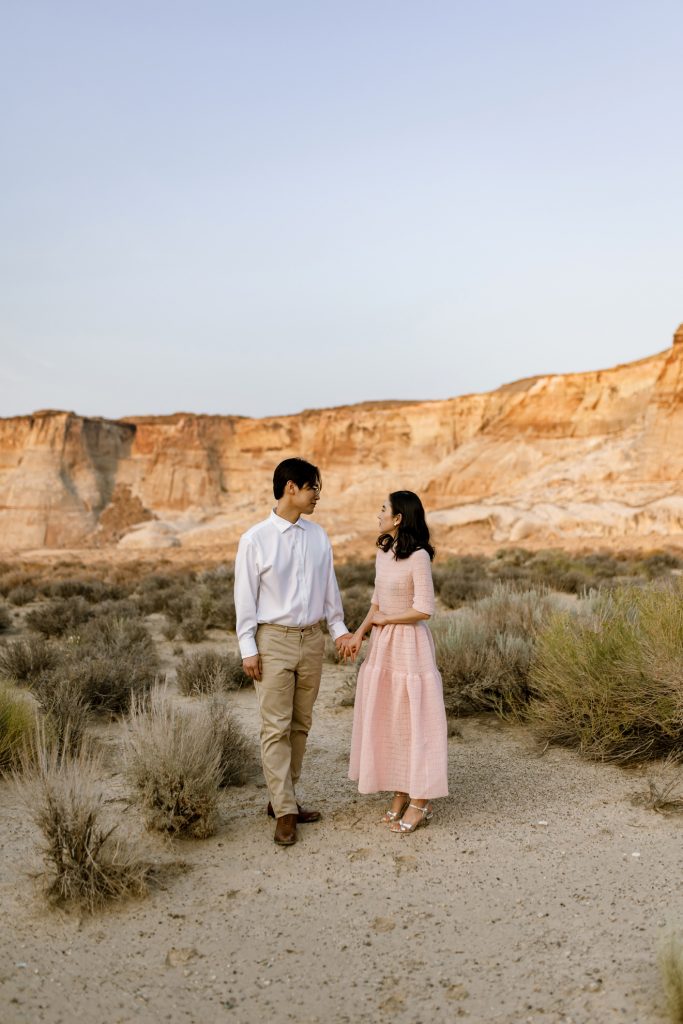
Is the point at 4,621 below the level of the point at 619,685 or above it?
below

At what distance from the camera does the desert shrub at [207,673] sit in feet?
22.6

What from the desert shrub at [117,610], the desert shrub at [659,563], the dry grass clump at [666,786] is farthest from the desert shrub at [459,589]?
the dry grass clump at [666,786]

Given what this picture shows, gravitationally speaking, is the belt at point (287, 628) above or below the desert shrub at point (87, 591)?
above

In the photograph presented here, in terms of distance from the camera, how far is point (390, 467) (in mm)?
49875

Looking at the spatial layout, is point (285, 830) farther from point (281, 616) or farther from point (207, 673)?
point (207, 673)

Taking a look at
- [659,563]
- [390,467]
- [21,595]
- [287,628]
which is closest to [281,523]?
[287,628]

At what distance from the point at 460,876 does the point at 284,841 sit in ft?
2.88

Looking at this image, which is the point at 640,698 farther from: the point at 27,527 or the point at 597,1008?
the point at 27,527

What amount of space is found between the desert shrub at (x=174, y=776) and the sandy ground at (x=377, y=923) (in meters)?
0.13

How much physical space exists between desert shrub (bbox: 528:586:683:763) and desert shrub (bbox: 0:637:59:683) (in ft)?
15.2

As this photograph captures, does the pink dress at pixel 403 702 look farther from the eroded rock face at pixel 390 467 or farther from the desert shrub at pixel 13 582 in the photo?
the eroded rock face at pixel 390 467

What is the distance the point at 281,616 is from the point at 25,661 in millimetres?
4552

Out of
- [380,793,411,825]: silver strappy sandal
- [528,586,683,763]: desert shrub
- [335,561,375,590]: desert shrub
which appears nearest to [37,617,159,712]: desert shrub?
[380,793,411,825]: silver strappy sandal

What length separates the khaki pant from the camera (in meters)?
3.69
